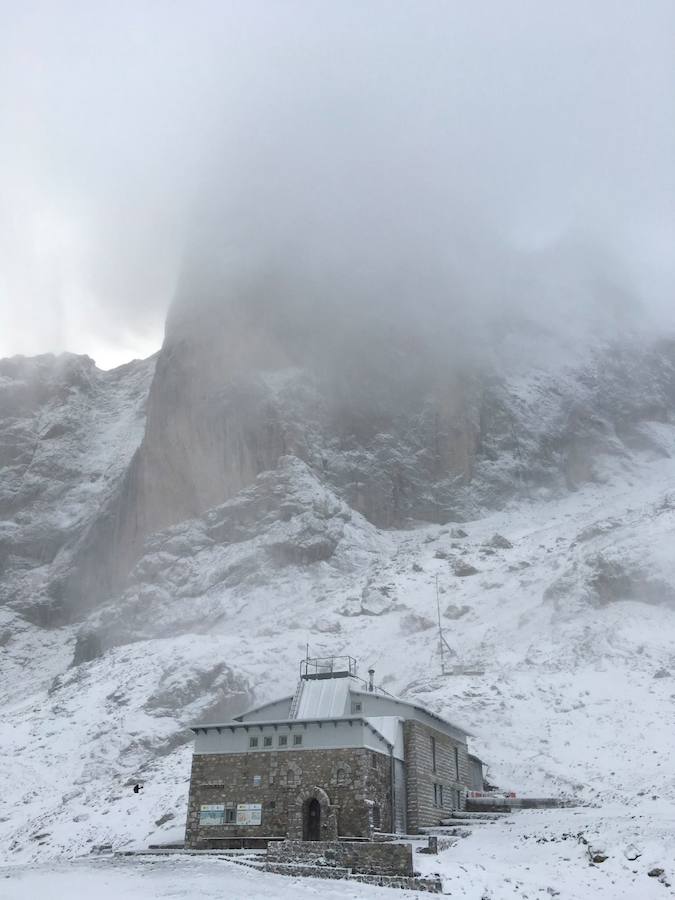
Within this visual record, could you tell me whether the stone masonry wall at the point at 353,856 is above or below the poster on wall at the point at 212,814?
below

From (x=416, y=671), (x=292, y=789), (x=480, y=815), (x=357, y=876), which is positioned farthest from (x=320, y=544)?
(x=357, y=876)

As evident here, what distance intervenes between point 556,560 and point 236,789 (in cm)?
4826

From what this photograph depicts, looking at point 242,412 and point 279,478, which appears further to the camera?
point 242,412

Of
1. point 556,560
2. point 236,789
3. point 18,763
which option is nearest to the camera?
point 236,789

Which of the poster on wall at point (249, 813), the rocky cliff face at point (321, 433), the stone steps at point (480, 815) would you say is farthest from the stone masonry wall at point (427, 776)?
the rocky cliff face at point (321, 433)

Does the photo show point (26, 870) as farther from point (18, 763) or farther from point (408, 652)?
point (408, 652)

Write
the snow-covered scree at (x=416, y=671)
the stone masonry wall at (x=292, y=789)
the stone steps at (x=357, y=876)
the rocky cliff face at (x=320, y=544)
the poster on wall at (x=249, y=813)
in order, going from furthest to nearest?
the rocky cliff face at (x=320, y=544)
the snow-covered scree at (x=416, y=671)
the poster on wall at (x=249, y=813)
the stone masonry wall at (x=292, y=789)
the stone steps at (x=357, y=876)

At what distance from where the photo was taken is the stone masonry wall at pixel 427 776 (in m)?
30.2

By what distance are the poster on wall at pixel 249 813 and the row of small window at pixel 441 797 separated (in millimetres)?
7889

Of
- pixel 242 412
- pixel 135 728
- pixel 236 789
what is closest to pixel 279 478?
pixel 242 412

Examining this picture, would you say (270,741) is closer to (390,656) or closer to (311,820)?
(311,820)

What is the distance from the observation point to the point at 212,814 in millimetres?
29281

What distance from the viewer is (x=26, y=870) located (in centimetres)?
2511

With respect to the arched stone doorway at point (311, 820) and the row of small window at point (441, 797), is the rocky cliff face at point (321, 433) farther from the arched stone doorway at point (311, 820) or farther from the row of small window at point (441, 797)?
the arched stone doorway at point (311, 820)
